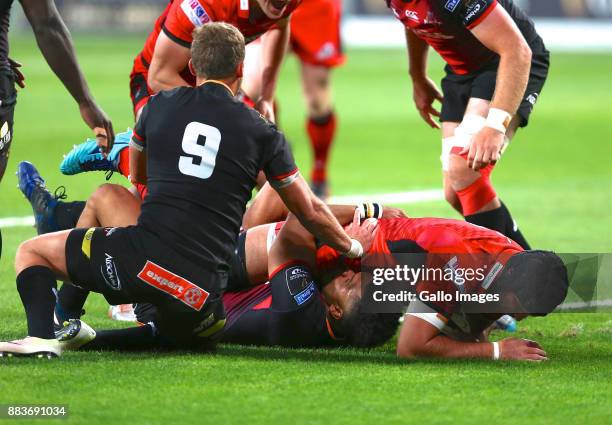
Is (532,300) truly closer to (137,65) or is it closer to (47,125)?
(137,65)

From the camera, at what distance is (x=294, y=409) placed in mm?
4762

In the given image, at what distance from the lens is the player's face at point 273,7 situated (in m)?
7.22

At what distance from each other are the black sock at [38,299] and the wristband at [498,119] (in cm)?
233

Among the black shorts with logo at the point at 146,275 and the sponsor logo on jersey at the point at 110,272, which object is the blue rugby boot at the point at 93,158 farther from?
the sponsor logo on jersey at the point at 110,272

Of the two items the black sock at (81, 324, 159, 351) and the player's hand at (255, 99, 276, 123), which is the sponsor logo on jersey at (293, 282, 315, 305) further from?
the player's hand at (255, 99, 276, 123)

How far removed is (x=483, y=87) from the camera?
7.41m

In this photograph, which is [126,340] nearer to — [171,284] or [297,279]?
[171,284]

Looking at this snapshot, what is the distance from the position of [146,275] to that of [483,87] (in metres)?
2.81

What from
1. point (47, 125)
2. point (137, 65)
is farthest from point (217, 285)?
point (47, 125)

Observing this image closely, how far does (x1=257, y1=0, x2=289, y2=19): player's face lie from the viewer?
7219mm

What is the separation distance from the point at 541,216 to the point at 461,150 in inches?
147

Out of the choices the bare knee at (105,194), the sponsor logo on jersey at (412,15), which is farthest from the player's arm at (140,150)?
the sponsor logo on jersey at (412,15)

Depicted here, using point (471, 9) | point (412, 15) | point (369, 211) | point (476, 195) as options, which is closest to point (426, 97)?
point (476, 195)

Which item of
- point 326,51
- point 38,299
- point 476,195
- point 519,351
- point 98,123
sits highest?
point 326,51
